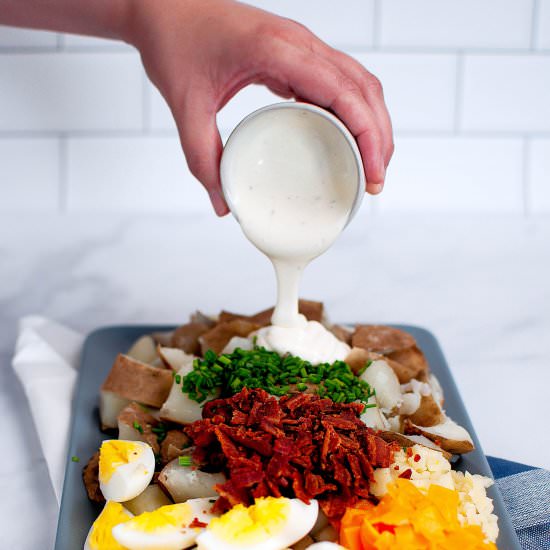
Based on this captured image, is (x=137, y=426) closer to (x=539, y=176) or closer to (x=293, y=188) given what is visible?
(x=293, y=188)

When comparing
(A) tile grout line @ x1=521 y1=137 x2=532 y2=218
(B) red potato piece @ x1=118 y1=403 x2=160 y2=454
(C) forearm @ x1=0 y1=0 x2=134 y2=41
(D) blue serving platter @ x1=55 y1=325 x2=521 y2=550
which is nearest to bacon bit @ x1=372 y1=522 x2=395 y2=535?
(D) blue serving platter @ x1=55 y1=325 x2=521 y2=550

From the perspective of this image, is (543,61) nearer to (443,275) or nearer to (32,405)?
(443,275)

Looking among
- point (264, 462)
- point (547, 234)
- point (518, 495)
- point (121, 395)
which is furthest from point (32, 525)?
point (547, 234)

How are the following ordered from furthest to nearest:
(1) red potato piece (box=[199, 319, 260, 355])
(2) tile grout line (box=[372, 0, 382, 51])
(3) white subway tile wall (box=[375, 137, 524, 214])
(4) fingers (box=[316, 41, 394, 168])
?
1. (3) white subway tile wall (box=[375, 137, 524, 214])
2. (2) tile grout line (box=[372, 0, 382, 51])
3. (1) red potato piece (box=[199, 319, 260, 355])
4. (4) fingers (box=[316, 41, 394, 168])

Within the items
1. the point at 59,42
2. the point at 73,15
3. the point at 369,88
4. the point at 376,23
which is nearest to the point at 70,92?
the point at 59,42

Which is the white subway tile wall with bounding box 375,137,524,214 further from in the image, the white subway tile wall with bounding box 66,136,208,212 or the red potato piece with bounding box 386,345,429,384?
the red potato piece with bounding box 386,345,429,384

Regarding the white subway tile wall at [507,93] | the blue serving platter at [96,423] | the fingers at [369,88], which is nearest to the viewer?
the blue serving platter at [96,423]

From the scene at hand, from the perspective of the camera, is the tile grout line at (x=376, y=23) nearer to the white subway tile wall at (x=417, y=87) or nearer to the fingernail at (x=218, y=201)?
the white subway tile wall at (x=417, y=87)

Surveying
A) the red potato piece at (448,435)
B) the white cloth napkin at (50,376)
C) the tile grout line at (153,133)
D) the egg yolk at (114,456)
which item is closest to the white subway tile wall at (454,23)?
the tile grout line at (153,133)
